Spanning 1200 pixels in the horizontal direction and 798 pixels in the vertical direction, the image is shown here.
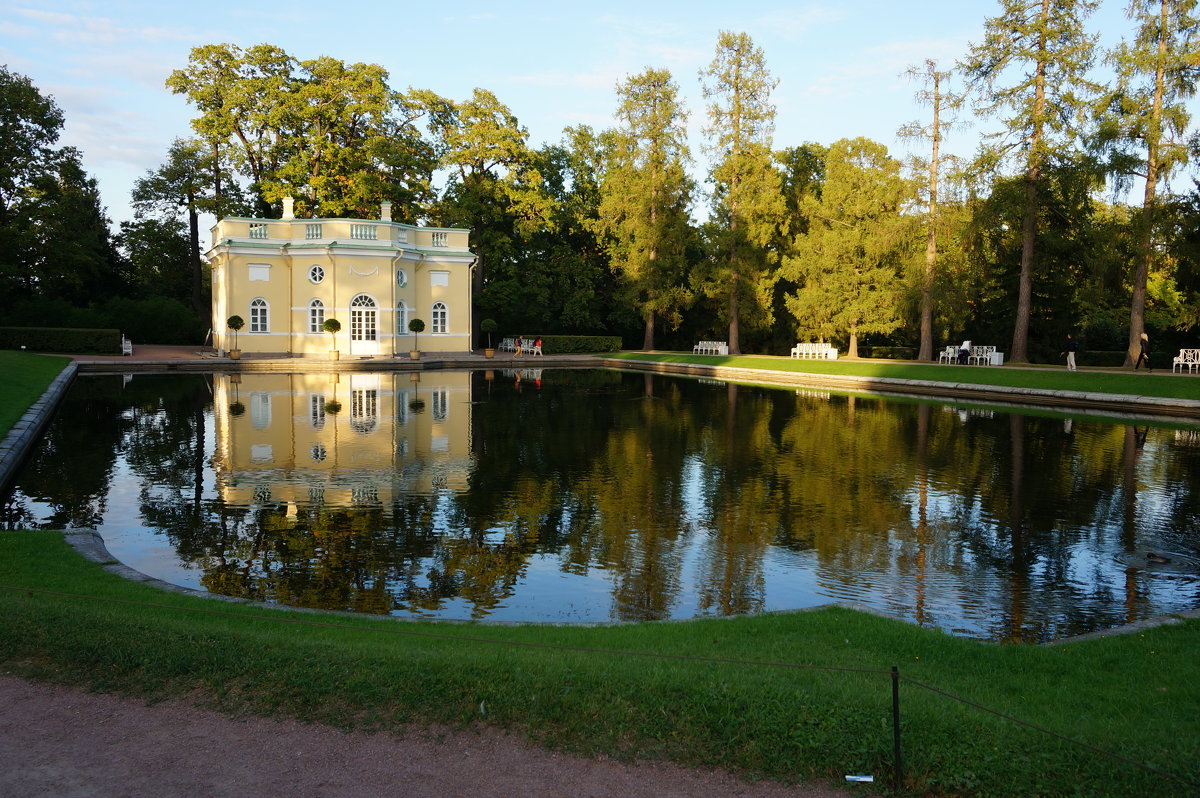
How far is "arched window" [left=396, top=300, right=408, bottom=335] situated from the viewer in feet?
134

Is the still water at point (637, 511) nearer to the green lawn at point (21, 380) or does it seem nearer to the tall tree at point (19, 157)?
the green lawn at point (21, 380)

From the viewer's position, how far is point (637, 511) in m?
10.6

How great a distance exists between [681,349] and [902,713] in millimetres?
50376

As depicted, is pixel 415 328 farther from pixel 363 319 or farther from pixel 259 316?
pixel 259 316

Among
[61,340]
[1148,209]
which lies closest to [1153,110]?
[1148,209]

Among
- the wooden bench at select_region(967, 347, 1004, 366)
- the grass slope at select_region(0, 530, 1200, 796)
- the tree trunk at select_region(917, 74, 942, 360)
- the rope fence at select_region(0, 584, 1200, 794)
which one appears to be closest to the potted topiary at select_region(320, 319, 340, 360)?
the tree trunk at select_region(917, 74, 942, 360)

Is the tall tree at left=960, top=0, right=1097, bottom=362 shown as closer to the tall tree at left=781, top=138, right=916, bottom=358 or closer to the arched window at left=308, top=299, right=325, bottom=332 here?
the tall tree at left=781, top=138, right=916, bottom=358

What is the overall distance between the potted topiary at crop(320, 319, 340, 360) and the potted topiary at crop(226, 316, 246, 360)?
11.7 ft

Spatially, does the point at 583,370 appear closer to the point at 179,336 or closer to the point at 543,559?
the point at 179,336

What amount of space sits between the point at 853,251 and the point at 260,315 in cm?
2810

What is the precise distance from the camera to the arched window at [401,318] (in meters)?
40.8

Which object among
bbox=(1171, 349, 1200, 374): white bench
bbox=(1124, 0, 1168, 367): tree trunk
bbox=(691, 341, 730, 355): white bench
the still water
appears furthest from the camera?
bbox=(691, 341, 730, 355): white bench

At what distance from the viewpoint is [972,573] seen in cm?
820

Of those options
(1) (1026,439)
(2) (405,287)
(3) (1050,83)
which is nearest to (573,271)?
(2) (405,287)
